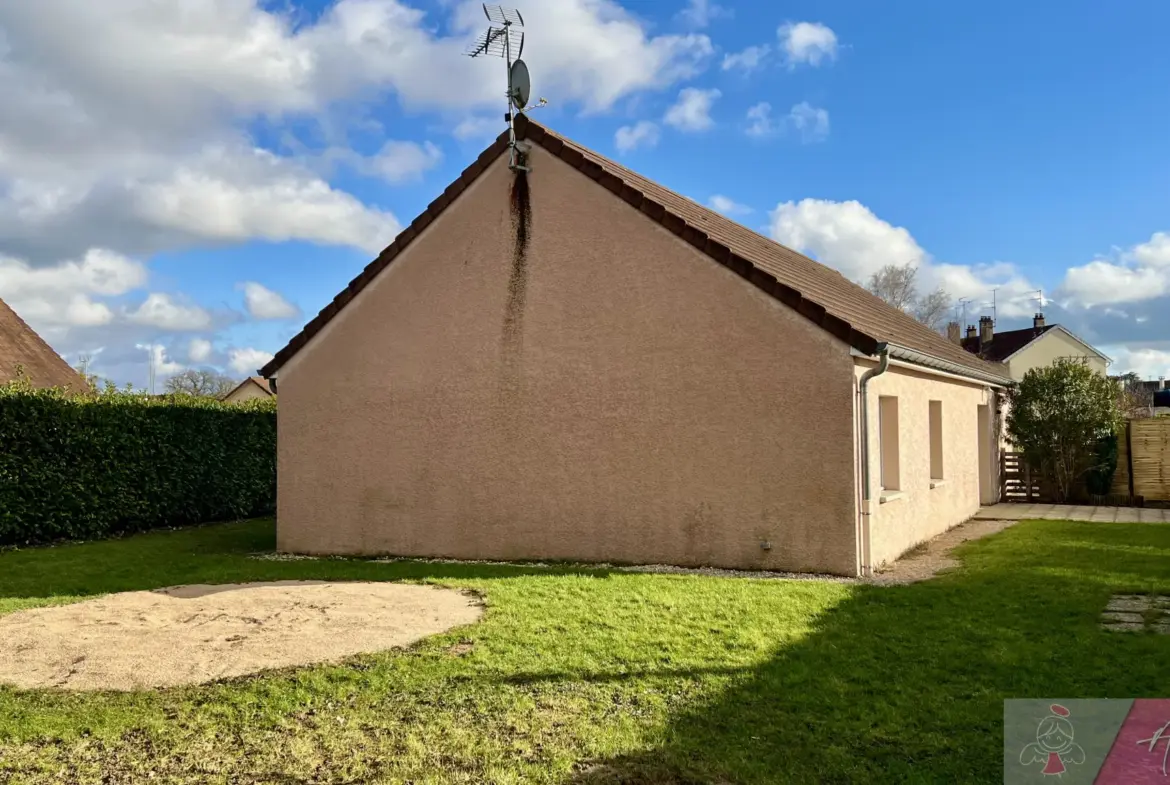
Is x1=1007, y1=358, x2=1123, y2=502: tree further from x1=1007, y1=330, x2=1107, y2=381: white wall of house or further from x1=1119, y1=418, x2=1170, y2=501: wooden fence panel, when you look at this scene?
x1=1007, y1=330, x2=1107, y2=381: white wall of house

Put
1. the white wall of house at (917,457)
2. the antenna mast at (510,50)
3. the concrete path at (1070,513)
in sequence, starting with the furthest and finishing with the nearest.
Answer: the concrete path at (1070,513)
the antenna mast at (510,50)
the white wall of house at (917,457)

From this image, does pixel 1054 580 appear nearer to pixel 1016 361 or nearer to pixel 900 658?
pixel 900 658

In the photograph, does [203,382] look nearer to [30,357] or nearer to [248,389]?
[248,389]

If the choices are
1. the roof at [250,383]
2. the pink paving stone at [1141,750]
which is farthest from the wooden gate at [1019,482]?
the roof at [250,383]

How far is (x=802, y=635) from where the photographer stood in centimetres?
745

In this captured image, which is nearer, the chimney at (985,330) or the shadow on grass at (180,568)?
the shadow on grass at (180,568)

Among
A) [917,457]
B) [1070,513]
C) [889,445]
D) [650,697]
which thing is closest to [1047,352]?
[1070,513]

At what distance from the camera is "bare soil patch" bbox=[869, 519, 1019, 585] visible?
34.7 ft

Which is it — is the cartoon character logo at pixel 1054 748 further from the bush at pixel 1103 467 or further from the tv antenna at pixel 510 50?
the bush at pixel 1103 467

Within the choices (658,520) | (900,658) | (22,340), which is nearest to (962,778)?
(900,658)

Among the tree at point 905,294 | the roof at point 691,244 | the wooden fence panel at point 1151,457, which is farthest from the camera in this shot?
the tree at point 905,294

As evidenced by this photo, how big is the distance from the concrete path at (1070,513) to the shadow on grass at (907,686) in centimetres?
776

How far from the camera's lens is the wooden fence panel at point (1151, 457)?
789 inches

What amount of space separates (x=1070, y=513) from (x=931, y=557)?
26.2ft
